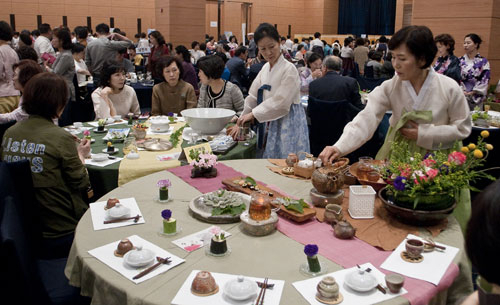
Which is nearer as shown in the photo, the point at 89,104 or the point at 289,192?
the point at 289,192

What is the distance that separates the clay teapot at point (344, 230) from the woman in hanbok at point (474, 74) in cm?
441

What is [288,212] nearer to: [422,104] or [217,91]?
[422,104]

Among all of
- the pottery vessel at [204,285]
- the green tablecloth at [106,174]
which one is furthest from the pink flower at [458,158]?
the green tablecloth at [106,174]

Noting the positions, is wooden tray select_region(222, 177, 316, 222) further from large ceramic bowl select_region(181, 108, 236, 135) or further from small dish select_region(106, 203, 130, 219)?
large ceramic bowl select_region(181, 108, 236, 135)

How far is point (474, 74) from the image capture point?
5512 mm

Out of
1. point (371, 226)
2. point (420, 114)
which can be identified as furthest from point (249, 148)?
point (371, 226)

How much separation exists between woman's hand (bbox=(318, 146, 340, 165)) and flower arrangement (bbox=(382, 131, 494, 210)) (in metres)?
0.47

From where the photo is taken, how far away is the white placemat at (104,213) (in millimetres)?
1851

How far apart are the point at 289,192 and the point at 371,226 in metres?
0.52

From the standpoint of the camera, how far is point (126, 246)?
5.24 ft

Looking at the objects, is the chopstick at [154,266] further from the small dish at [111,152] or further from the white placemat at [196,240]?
the small dish at [111,152]

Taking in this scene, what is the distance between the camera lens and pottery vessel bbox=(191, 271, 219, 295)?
53.6 inches

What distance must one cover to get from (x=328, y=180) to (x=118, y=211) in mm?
940

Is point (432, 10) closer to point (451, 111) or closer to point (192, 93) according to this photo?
point (192, 93)
